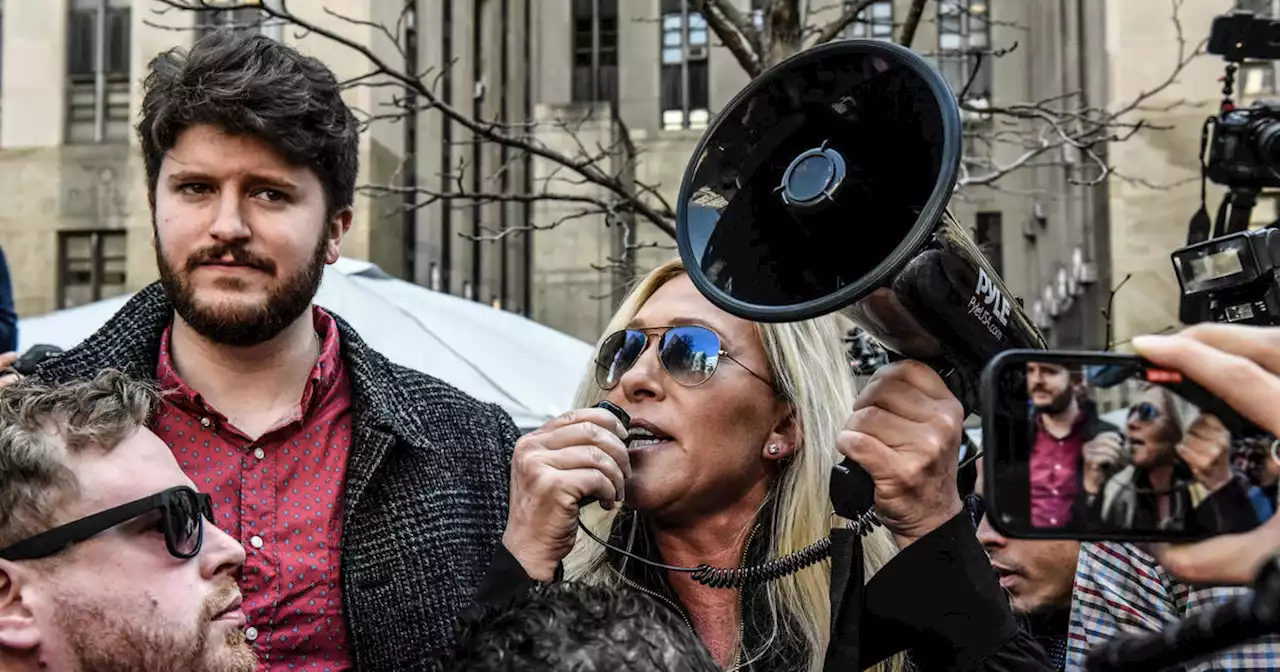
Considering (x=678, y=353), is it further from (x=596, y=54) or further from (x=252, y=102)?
(x=596, y=54)

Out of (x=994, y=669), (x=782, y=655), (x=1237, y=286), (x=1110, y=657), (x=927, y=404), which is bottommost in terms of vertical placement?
(x=782, y=655)

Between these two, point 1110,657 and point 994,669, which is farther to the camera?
point 994,669

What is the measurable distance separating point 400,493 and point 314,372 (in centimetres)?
34

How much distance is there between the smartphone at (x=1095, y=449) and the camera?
3.55 feet

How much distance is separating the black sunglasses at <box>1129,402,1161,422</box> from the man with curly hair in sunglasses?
5.17 feet

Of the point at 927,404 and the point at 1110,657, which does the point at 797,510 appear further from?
the point at 1110,657

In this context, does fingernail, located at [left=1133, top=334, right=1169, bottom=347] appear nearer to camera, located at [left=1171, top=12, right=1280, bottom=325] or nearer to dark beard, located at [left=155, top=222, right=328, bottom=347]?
camera, located at [left=1171, top=12, right=1280, bottom=325]

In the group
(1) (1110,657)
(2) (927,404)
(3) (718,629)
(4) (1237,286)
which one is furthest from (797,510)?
(1) (1110,657)

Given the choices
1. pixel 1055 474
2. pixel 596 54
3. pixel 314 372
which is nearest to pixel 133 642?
pixel 314 372

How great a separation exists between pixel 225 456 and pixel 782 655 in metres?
1.24

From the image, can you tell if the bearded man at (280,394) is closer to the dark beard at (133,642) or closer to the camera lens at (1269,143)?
the dark beard at (133,642)

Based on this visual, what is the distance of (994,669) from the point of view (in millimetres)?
1769

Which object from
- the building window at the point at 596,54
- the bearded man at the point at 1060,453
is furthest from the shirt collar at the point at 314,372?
the building window at the point at 596,54

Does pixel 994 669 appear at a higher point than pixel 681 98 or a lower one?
lower
